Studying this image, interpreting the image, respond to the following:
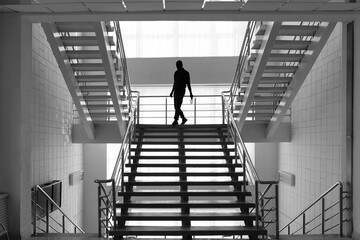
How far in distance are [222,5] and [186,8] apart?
19.2 inches

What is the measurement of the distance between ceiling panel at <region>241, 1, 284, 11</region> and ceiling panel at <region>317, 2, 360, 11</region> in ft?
1.97

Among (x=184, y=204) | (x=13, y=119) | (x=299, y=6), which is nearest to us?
(x=299, y=6)

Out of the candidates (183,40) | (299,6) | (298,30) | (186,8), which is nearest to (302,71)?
(298,30)

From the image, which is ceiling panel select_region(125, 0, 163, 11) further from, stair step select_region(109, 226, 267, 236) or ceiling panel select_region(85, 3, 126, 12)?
stair step select_region(109, 226, 267, 236)

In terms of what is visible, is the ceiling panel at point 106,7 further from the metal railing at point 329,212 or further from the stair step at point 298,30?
the metal railing at point 329,212

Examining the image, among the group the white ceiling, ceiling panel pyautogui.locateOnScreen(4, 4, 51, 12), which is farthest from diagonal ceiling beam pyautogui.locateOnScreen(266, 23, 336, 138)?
ceiling panel pyautogui.locateOnScreen(4, 4, 51, 12)

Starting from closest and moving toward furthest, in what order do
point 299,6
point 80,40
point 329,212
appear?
1. point 299,6
2. point 80,40
3. point 329,212

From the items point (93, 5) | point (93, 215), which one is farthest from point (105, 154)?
point (93, 5)

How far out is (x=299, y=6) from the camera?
19.1 ft

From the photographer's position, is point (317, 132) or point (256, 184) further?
point (317, 132)

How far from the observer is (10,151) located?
6047 millimetres

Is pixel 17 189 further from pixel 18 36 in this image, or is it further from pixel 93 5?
pixel 93 5

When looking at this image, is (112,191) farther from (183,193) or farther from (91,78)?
(91,78)

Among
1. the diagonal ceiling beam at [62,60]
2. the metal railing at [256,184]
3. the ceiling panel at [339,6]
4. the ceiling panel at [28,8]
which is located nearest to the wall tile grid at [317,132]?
the metal railing at [256,184]
